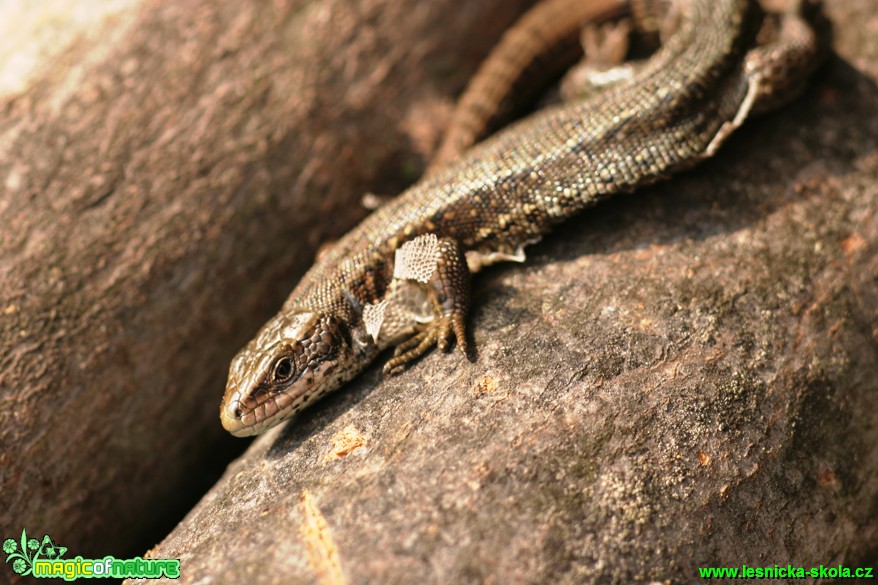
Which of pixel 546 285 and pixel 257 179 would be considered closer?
pixel 546 285

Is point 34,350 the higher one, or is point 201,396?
point 34,350

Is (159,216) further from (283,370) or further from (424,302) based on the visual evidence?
(424,302)

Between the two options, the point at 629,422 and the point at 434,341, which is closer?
the point at 629,422

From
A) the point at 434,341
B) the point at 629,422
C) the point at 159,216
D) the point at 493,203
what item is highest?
the point at 159,216

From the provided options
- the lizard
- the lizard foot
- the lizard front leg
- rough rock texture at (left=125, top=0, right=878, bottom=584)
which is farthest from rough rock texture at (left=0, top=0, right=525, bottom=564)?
the lizard foot

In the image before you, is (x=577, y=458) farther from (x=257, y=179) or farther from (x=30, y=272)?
(x=30, y=272)

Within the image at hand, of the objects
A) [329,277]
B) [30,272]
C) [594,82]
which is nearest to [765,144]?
[594,82]

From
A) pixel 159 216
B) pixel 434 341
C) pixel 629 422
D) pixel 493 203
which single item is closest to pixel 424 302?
pixel 434 341
